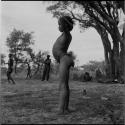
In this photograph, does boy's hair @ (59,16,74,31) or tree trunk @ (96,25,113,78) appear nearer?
boy's hair @ (59,16,74,31)

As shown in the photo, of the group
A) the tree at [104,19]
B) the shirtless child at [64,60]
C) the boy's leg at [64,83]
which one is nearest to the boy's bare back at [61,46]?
the shirtless child at [64,60]

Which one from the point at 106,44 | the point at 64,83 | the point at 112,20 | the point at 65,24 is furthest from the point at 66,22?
the point at 106,44

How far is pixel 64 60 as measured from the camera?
545 centimetres

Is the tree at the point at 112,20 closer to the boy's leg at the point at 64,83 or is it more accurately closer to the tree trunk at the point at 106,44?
the tree trunk at the point at 106,44

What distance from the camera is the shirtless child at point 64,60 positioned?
214 inches

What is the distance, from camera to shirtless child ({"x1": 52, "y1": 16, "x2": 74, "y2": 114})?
214 inches

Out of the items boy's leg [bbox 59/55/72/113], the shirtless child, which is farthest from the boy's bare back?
boy's leg [bbox 59/55/72/113]

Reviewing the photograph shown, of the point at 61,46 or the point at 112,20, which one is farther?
the point at 112,20

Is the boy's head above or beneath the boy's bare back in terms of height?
above

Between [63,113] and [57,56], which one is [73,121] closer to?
[63,113]

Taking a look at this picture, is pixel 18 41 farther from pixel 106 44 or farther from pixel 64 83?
pixel 64 83

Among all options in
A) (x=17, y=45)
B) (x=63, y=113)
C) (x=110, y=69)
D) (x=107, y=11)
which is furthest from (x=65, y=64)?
(x=17, y=45)

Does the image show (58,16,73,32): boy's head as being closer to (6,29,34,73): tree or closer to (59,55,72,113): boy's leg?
(59,55,72,113): boy's leg

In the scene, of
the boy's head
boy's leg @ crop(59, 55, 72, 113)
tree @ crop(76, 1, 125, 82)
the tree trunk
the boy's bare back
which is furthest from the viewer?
the tree trunk
